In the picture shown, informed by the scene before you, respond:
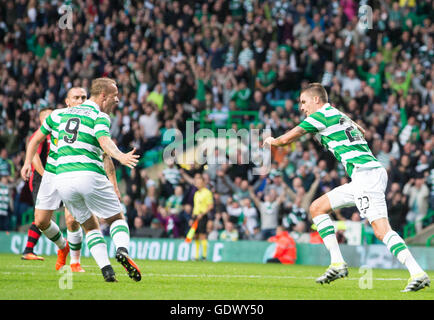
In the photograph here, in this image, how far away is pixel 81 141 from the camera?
8680mm

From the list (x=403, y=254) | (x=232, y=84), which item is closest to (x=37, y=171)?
(x=403, y=254)

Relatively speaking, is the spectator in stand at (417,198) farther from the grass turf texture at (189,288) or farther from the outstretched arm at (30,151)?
the outstretched arm at (30,151)

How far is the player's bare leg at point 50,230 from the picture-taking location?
10438mm

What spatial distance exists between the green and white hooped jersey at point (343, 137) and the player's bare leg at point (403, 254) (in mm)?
698

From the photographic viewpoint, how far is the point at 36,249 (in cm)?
1838

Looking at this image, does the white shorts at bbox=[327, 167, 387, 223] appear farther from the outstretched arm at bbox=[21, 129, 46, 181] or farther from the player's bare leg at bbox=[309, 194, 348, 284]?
the outstretched arm at bbox=[21, 129, 46, 181]

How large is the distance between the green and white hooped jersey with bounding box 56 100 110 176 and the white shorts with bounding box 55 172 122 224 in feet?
0.30

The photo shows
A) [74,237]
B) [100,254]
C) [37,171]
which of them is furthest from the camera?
[37,171]

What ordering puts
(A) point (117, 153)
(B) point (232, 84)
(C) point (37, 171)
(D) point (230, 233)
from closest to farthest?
(A) point (117, 153) < (C) point (37, 171) < (D) point (230, 233) < (B) point (232, 84)

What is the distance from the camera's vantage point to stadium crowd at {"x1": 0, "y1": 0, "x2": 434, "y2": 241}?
17.6 meters

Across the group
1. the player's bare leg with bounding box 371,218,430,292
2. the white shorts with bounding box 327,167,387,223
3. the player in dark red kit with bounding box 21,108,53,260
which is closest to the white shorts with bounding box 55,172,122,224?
the white shorts with bounding box 327,167,387,223

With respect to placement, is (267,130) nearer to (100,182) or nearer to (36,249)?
(36,249)

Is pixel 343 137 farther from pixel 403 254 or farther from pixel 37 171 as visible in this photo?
pixel 37 171

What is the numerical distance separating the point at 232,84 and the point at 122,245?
40.6 feet
